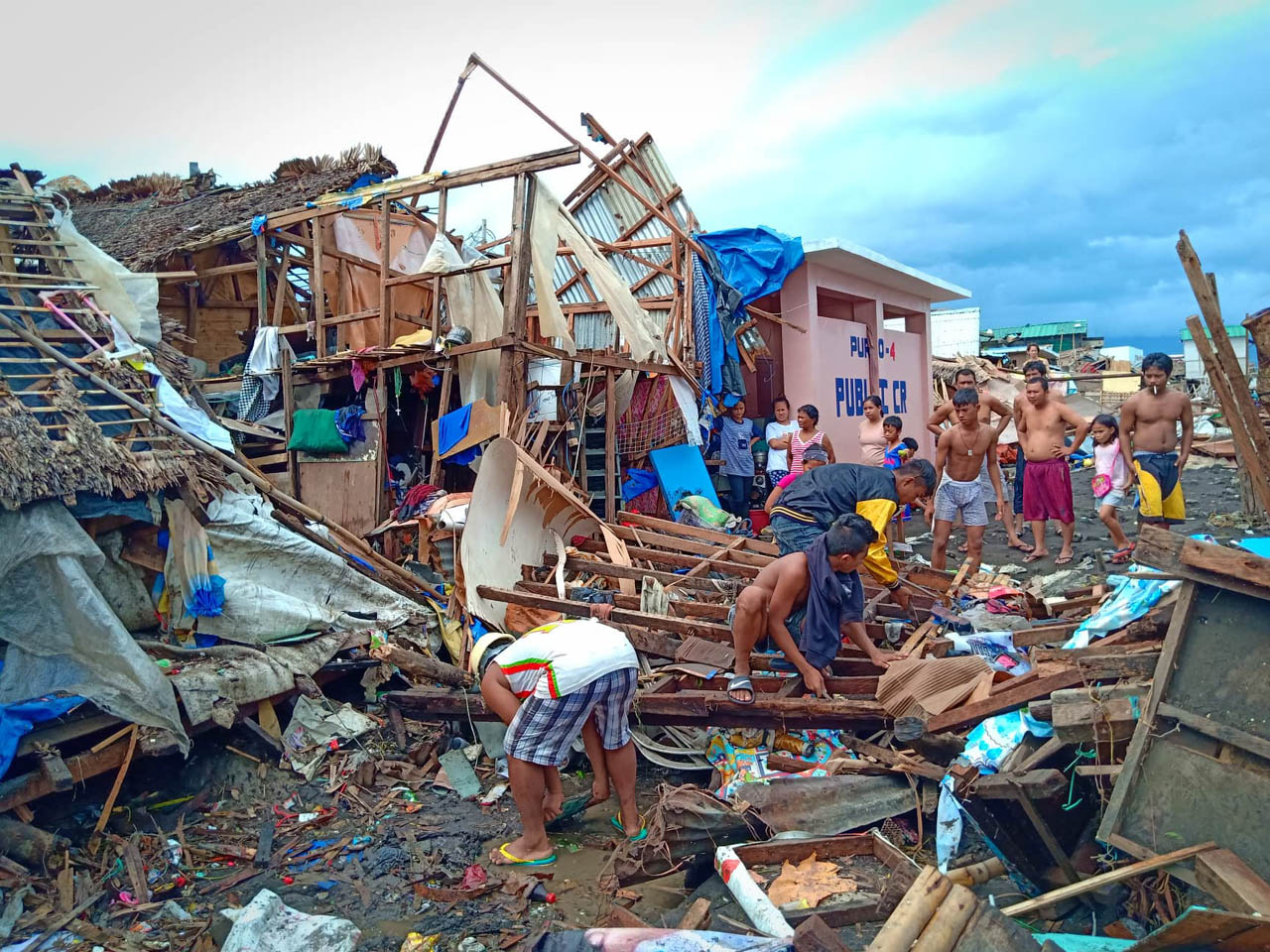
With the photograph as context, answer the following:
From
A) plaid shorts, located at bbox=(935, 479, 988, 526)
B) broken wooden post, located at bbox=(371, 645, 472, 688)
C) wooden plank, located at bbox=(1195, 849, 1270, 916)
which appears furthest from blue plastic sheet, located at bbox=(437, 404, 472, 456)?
wooden plank, located at bbox=(1195, 849, 1270, 916)

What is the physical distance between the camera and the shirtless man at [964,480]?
777 centimetres

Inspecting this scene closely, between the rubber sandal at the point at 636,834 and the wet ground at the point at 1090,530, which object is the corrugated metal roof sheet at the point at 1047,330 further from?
the rubber sandal at the point at 636,834

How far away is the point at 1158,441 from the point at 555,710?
5768 millimetres

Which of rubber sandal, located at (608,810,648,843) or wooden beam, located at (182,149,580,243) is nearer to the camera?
rubber sandal, located at (608,810,648,843)

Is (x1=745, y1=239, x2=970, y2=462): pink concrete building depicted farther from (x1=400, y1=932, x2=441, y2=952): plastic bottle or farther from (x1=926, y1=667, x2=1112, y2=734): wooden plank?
(x1=400, y1=932, x2=441, y2=952): plastic bottle

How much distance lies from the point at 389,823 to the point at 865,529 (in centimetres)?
311

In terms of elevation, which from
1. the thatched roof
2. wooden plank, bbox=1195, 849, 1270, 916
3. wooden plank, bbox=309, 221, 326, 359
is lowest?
wooden plank, bbox=1195, 849, 1270, 916

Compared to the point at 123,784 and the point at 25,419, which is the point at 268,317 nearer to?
the point at 25,419

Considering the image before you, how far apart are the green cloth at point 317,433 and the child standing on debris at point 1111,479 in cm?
745

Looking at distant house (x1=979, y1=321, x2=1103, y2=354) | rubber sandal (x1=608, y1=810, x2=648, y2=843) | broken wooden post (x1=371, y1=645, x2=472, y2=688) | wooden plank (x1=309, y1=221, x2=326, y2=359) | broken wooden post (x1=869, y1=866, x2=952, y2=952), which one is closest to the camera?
broken wooden post (x1=869, y1=866, x2=952, y2=952)

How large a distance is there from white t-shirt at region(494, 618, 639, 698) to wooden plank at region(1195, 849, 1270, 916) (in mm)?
2361

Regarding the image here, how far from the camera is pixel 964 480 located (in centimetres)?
785

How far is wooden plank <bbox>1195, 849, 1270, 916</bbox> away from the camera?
246cm

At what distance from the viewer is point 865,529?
4.45 m
